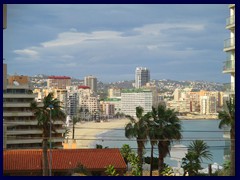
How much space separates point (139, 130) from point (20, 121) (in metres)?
7.50

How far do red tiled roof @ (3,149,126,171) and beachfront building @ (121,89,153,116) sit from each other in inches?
1046

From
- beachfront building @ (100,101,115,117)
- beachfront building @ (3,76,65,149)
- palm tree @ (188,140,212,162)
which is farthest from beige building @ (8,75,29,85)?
beachfront building @ (100,101,115,117)

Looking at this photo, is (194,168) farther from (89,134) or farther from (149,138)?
(89,134)

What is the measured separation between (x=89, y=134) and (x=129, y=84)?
6.89 m

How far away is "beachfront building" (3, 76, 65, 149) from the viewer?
1719 centimetres

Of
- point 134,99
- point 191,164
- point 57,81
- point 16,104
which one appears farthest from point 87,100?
point 191,164

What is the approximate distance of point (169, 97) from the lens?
47.4 meters

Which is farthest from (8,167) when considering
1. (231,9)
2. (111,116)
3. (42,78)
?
(111,116)

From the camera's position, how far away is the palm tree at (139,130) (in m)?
11.0

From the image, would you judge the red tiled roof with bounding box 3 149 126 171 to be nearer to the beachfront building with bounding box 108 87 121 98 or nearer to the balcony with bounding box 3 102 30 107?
the balcony with bounding box 3 102 30 107

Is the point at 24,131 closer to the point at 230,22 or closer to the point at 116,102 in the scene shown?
the point at 230,22

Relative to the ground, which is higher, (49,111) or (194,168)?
(49,111)

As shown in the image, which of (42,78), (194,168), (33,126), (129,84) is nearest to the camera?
(194,168)
